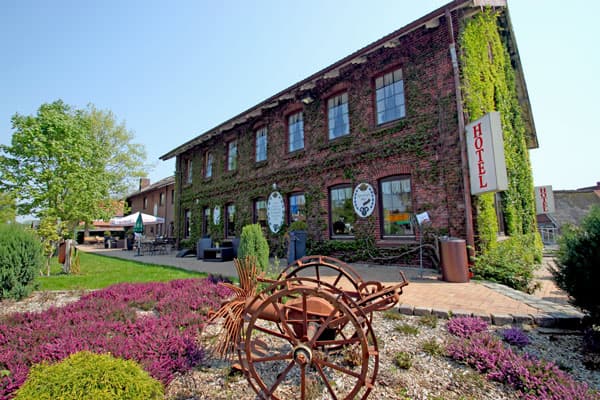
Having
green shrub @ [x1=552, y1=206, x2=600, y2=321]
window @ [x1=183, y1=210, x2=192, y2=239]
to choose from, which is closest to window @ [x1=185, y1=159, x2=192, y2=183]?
window @ [x1=183, y1=210, x2=192, y2=239]

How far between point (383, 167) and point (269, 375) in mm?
6854

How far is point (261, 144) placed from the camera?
42.7 ft

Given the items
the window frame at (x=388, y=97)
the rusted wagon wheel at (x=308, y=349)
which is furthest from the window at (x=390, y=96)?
Result: the rusted wagon wheel at (x=308, y=349)

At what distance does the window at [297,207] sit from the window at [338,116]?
2567 mm

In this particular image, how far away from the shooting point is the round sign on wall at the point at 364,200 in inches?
336

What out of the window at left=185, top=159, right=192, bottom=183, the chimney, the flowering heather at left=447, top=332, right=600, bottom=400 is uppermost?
the chimney

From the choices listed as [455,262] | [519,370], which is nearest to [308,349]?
[519,370]

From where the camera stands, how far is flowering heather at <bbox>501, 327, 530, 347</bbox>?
3051 mm

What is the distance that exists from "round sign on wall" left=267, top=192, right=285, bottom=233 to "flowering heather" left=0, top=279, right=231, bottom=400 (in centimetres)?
633

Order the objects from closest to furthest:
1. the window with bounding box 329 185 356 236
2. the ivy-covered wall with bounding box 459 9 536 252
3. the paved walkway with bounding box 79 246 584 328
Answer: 1. the paved walkway with bounding box 79 246 584 328
2. the ivy-covered wall with bounding box 459 9 536 252
3. the window with bounding box 329 185 356 236

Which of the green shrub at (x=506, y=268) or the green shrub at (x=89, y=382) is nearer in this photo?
the green shrub at (x=89, y=382)

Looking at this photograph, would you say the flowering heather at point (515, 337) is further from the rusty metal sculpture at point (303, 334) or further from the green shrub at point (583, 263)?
the rusty metal sculpture at point (303, 334)

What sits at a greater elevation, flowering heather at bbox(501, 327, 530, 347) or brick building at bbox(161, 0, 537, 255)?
brick building at bbox(161, 0, 537, 255)

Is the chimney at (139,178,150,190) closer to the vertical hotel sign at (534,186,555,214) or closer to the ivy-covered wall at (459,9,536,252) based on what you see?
the ivy-covered wall at (459,9,536,252)
